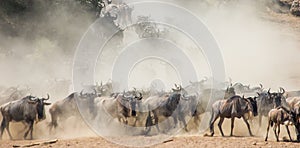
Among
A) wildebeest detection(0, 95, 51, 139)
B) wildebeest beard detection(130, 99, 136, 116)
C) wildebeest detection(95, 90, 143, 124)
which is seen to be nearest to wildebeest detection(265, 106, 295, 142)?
wildebeest beard detection(130, 99, 136, 116)

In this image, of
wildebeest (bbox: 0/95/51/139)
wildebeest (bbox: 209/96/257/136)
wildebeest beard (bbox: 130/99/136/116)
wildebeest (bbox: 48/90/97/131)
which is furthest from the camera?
wildebeest (bbox: 48/90/97/131)

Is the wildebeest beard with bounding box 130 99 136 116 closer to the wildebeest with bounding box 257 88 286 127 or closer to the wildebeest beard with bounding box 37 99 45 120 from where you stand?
the wildebeest beard with bounding box 37 99 45 120

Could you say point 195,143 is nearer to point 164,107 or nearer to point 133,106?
point 164,107

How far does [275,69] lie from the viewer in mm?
45500

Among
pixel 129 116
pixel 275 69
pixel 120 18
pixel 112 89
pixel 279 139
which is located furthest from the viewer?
pixel 120 18

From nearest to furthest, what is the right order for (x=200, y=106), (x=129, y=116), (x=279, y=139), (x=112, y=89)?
(x=279, y=139) → (x=129, y=116) → (x=200, y=106) → (x=112, y=89)

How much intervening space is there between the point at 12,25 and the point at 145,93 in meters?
17.1

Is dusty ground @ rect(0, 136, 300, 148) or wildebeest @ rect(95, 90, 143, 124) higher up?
wildebeest @ rect(95, 90, 143, 124)

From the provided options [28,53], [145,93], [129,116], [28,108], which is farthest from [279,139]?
[28,53]

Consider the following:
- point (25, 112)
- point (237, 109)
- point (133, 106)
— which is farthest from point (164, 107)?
point (25, 112)

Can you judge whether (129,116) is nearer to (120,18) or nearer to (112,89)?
(112,89)

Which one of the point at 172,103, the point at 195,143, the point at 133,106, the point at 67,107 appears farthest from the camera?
the point at 67,107

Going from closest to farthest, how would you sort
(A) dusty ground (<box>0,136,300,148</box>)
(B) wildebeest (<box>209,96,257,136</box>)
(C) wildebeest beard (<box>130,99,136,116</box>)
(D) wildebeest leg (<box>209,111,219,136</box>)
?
(A) dusty ground (<box>0,136,300,148</box>) < (B) wildebeest (<box>209,96,257,136</box>) < (D) wildebeest leg (<box>209,111,219,136</box>) < (C) wildebeest beard (<box>130,99,136,116</box>)

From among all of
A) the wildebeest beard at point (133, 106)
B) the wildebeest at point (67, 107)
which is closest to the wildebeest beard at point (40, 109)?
the wildebeest at point (67, 107)
